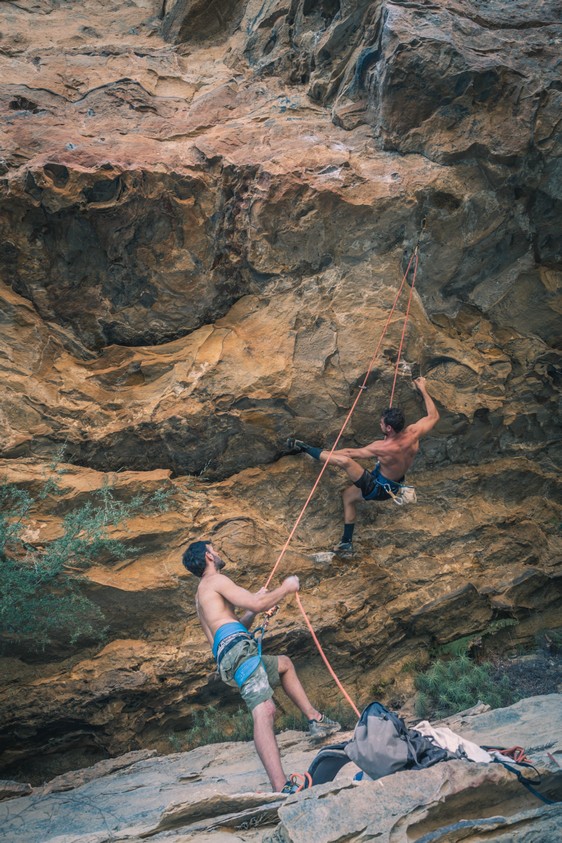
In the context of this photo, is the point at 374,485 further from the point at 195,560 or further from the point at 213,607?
the point at 213,607

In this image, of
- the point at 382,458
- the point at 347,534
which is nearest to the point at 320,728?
the point at 347,534

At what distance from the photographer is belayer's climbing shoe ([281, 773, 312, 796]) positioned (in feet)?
11.9

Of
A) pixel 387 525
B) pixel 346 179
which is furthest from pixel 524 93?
pixel 387 525

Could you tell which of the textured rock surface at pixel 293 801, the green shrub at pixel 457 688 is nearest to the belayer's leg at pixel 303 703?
the textured rock surface at pixel 293 801

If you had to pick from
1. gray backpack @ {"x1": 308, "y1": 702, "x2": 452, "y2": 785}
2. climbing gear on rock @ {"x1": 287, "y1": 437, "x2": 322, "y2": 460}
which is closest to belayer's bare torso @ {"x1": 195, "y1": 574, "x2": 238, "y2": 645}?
gray backpack @ {"x1": 308, "y1": 702, "x2": 452, "y2": 785}

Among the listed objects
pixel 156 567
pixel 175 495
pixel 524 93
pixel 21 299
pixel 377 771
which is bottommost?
pixel 156 567

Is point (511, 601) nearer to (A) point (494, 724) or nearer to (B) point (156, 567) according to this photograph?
(A) point (494, 724)

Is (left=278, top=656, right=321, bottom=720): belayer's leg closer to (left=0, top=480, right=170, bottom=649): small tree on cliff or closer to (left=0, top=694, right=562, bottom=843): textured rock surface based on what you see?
(left=0, top=694, right=562, bottom=843): textured rock surface

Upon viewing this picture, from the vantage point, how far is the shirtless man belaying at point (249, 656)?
4078mm

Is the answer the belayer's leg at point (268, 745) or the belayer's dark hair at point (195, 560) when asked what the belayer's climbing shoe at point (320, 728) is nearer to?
the belayer's leg at point (268, 745)

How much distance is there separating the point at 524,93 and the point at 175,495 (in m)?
4.65

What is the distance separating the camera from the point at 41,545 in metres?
5.18

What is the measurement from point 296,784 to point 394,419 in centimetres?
301

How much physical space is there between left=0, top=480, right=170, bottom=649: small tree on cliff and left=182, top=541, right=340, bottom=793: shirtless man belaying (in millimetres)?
947
